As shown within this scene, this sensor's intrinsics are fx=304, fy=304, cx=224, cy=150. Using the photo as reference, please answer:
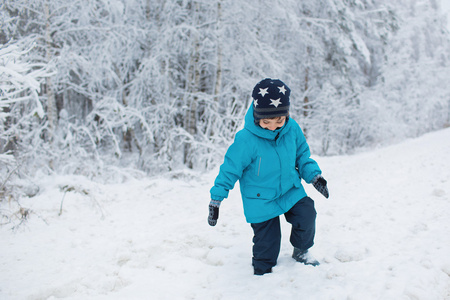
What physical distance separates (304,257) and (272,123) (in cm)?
113

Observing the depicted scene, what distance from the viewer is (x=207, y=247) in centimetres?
298

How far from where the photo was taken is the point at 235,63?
9000 mm

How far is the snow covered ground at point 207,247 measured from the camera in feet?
7.09

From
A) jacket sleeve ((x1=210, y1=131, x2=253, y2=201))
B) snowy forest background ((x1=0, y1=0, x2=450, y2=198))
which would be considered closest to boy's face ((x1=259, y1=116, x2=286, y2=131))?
jacket sleeve ((x1=210, y1=131, x2=253, y2=201))

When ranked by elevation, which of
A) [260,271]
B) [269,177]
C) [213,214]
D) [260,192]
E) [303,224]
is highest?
[269,177]

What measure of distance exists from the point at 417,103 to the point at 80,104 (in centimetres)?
1826

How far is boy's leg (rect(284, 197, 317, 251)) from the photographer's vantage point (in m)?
2.43

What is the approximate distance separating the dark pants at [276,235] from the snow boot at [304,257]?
0.06 meters

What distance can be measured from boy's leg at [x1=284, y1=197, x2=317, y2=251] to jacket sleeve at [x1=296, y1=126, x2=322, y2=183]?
8.2 inches

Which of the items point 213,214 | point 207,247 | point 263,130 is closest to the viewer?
point 213,214

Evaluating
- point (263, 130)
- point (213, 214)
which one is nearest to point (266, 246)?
point (213, 214)

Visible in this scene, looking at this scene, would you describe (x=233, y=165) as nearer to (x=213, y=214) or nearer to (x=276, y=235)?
(x=213, y=214)

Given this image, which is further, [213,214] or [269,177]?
[269,177]

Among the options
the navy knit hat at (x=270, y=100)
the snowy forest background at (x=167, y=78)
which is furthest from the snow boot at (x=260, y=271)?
the snowy forest background at (x=167, y=78)
